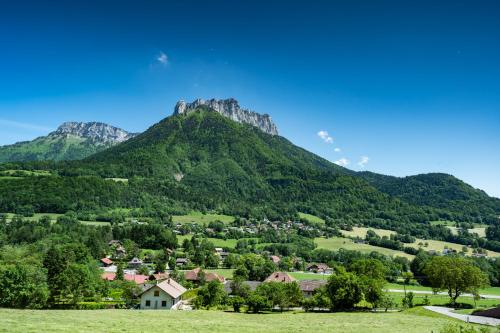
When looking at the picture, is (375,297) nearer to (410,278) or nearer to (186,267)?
(410,278)

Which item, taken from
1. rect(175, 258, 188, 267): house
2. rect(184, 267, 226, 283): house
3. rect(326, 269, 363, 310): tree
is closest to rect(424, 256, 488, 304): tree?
rect(326, 269, 363, 310): tree

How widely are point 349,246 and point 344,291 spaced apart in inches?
4682

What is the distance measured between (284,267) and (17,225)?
103 m

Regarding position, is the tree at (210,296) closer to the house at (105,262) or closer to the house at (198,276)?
the house at (198,276)

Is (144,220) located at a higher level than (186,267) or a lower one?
higher

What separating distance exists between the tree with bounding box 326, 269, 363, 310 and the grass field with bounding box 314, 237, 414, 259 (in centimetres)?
10615

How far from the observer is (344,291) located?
63875 mm

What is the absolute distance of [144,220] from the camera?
646 feet

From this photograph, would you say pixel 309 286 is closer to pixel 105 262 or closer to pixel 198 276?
pixel 198 276

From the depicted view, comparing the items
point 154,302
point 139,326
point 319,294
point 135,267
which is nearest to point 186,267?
point 135,267

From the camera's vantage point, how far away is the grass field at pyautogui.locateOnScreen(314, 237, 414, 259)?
168500 millimetres

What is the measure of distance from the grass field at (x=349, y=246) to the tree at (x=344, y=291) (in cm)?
10615

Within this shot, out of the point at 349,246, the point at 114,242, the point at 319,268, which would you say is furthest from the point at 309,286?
the point at 349,246

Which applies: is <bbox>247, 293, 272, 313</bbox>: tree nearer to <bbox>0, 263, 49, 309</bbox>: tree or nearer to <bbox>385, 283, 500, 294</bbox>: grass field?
<bbox>0, 263, 49, 309</bbox>: tree
